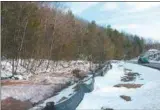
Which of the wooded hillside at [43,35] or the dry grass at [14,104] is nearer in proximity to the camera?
the dry grass at [14,104]

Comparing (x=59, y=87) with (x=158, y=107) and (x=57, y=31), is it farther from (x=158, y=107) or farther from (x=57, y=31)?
(x=57, y=31)

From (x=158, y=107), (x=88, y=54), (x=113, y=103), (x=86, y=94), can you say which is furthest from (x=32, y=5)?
(x=88, y=54)

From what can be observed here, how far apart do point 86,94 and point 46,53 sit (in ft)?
49.6

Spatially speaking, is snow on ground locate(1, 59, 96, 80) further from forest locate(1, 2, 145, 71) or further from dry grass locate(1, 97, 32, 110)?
dry grass locate(1, 97, 32, 110)

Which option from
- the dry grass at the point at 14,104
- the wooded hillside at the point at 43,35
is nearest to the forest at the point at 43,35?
the wooded hillside at the point at 43,35

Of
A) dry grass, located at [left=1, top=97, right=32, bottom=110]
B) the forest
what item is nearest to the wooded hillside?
the forest

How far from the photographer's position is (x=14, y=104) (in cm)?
1256

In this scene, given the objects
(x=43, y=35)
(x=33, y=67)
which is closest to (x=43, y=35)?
(x=43, y=35)

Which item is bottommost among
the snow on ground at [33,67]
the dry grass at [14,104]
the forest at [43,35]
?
the dry grass at [14,104]

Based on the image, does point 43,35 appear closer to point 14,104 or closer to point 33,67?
point 33,67

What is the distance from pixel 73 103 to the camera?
1268 cm

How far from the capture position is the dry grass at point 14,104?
39.2 ft

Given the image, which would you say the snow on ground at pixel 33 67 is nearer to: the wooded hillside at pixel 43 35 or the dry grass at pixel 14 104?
the wooded hillside at pixel 43 35

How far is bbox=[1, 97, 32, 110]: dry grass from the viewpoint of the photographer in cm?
1195
